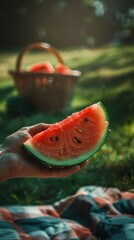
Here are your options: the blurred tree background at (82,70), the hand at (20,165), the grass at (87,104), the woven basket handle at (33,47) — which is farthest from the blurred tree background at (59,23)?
the hand at (20,165)

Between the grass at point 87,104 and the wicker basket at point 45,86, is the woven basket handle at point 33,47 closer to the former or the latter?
the wicker basket at point 45,86

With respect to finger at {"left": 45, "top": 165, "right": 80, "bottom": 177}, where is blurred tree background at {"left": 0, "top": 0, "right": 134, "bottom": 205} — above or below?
below

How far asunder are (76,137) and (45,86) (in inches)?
140

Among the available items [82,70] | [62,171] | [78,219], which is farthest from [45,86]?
[62,171]

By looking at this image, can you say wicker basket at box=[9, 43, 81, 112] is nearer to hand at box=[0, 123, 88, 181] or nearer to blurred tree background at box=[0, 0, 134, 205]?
blurred tree background at box=[0, 0, 134, 205]

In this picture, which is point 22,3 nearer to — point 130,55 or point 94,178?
point 130,55

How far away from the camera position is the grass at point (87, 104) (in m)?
3.02

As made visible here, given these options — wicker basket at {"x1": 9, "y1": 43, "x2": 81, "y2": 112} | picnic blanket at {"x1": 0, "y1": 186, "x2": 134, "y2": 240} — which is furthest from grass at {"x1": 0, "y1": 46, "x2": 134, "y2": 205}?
picnic blanket at {"x1": 0, "y1": 186, "x2": 134, "y2": 240}

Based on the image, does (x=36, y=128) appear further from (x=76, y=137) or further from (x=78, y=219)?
(x=78, y=219)

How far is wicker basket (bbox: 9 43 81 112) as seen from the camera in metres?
5.32

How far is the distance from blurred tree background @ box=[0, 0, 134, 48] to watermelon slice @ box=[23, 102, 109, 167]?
33.7 ft

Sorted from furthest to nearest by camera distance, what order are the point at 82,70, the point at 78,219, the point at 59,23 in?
the point at 59,23 < the point at 82,70 < the point at 78,219

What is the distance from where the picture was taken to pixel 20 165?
1.75m

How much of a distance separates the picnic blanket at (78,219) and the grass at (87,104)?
293 millimetres
